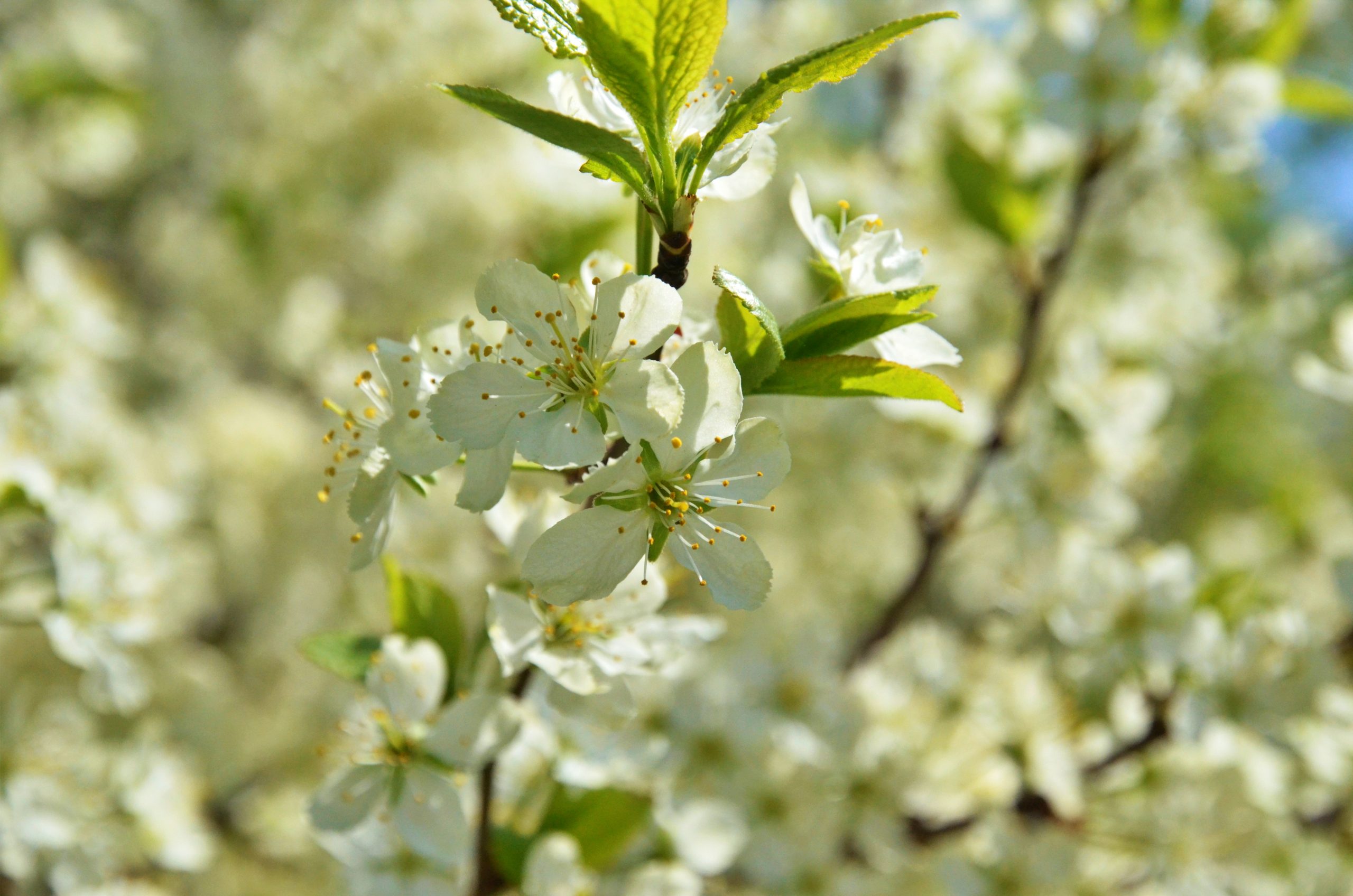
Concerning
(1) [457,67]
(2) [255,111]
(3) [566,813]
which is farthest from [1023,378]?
(2) [255,111]

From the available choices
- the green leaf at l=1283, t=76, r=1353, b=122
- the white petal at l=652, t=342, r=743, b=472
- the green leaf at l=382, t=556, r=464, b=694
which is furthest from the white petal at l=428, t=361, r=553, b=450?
the green leaf at l=1283, t=76, r=1353, b=122

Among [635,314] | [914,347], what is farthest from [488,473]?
[914,347]

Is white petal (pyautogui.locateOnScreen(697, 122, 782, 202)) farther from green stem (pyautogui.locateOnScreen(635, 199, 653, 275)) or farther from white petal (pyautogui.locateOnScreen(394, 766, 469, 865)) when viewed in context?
white petal (pyautogui.locateOnScreen(394, 766, 469, 865))

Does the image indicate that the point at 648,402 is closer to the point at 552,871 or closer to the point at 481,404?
the point at 481,404

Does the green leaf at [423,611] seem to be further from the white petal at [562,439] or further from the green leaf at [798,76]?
the green leaf at [798,76]

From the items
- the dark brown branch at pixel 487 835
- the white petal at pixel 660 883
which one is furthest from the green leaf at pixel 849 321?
the white petal at pixel 660 883

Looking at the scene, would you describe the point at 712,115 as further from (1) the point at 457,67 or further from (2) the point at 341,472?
(1) the point at 457,67
